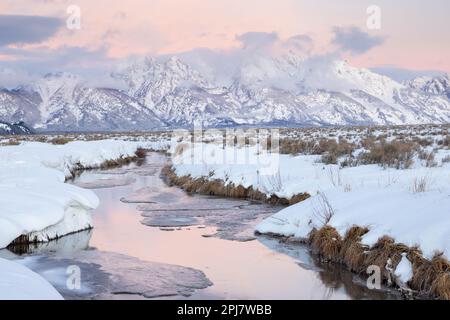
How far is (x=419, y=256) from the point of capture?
995 cm

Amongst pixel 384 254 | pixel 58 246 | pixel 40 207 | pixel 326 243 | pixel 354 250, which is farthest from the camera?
pixel 40 207

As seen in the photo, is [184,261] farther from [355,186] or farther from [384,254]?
[355,186]

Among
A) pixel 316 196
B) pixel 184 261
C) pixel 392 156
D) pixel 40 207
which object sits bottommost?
pixel 184 261

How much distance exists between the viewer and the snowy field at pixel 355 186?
433 inches

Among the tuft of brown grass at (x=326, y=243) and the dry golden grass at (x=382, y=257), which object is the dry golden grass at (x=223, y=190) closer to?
the tuft of brown grass at (x=326, y=243)

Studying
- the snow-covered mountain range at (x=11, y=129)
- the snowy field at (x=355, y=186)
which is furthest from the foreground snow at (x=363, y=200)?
the snow-covered mountain range at (x=11, y=129)

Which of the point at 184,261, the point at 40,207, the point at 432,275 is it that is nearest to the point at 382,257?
the point at 432,275

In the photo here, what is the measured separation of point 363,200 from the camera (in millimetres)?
13367

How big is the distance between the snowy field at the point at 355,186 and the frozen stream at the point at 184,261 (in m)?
1.03

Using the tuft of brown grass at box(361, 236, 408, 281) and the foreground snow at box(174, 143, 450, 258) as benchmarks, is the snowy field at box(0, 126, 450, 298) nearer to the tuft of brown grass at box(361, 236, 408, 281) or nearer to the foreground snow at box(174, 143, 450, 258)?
the foreground snow at box(174, 143, 450, 258)

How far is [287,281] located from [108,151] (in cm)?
3251

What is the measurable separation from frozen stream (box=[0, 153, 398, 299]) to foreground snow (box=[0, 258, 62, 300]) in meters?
1.27

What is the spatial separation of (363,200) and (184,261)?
4.44m
